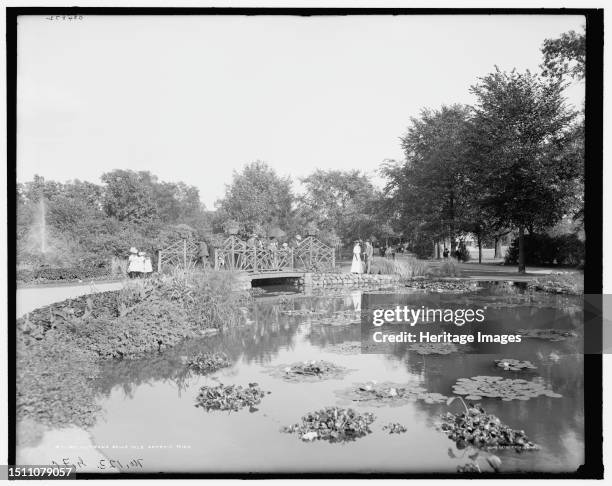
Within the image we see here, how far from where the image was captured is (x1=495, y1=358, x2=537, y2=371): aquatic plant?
17.6 feet

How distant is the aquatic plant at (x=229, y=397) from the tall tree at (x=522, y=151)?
4.57 metres

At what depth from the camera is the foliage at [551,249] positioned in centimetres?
529

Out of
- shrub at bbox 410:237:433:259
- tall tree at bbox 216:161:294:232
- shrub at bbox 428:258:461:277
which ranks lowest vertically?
shrub at bbox 428:258:461:277

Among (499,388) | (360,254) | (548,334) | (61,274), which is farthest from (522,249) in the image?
(61,274)

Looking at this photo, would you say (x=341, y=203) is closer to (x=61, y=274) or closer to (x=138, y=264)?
(x=138, y=264)

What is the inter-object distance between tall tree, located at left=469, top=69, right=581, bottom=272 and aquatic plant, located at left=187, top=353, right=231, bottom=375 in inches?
190

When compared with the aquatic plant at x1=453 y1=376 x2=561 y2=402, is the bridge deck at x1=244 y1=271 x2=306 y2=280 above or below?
above

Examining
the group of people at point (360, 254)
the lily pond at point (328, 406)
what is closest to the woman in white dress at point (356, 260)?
the group of people at point (360, 254)

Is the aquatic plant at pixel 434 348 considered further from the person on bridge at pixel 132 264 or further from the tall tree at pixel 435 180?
the tall tree at pixel 435 180

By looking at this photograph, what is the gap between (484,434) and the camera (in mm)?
3926

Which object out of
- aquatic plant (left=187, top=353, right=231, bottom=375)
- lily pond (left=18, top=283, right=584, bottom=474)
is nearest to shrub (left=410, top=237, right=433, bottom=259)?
lily pond (left=18, top=283, right=584, bottom=474)

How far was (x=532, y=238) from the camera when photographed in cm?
893

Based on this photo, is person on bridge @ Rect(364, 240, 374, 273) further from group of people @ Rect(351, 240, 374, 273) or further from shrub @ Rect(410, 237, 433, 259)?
shrub @ Rect(410, 237, 433, 259)

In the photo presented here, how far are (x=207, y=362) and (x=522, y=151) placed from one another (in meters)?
6.78
